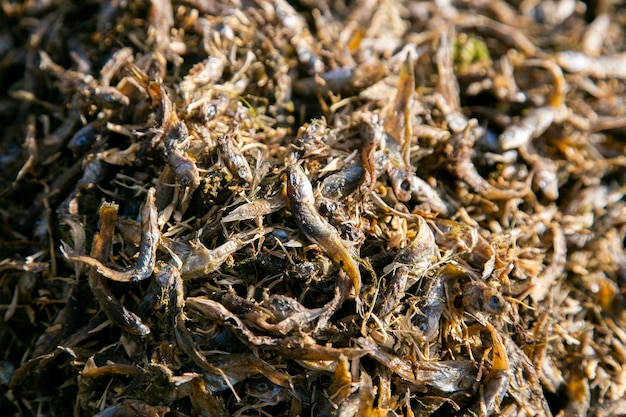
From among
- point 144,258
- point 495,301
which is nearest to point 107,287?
point 144,258

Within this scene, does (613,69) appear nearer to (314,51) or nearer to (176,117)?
(314,51)

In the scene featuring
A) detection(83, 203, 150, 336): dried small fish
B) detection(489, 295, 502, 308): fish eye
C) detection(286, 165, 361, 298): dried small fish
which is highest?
detection(286, 165, 361, 298): dried small fish

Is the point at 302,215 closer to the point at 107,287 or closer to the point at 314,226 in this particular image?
the point at 314,226

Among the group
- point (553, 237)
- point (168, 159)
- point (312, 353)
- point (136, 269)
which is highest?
point (168, 159)

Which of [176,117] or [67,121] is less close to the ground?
[176,117]

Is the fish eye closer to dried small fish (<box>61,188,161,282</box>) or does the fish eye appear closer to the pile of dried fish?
the pile of dried fish

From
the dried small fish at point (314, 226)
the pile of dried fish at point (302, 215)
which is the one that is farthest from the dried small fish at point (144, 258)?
the dried small fish at point (314, 226)

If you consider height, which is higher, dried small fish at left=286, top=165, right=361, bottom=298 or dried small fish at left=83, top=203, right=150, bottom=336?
dried small fish at left=286, top=165, right=361, bottom=298

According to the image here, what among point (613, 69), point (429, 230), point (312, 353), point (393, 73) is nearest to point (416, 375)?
point (312, 353)

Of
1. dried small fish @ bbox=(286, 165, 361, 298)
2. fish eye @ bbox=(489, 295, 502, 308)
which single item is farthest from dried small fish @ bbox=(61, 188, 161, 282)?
fish eye @ bbox=(489, 295, 502, 308)
